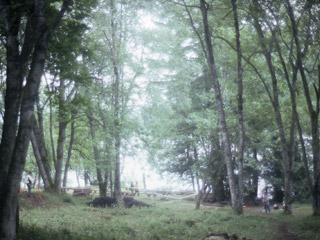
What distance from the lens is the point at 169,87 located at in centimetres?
2606

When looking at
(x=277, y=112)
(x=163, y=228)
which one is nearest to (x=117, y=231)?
(x=163, y=228)

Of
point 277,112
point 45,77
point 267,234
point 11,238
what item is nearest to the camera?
point 11,238

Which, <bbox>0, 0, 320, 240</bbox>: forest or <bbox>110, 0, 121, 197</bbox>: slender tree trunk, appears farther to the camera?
<bbox>110, 0, 121, 197</bbox>: slender tree trunk

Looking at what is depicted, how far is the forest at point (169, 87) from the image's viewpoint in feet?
24.7

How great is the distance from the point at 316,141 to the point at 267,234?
594 centimetres

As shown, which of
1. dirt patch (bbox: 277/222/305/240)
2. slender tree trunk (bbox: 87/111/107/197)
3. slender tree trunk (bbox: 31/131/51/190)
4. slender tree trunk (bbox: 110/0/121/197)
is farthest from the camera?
slender tree trunk (bbox: 87/111/107/197)

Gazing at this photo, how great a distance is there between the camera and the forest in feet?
24.7

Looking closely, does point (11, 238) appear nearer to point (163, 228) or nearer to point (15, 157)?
point (15, 157)

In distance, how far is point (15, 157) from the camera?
6.50 metres

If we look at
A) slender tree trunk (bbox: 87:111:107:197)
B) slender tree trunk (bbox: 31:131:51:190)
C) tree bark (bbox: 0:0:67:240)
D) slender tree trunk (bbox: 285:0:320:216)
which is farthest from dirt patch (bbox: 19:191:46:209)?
slender tree trunk (bbox: 285:0:320:216)

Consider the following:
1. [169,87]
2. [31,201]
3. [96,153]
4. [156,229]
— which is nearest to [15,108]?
[156,229]

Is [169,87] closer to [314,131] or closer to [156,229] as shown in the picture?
[314,131]

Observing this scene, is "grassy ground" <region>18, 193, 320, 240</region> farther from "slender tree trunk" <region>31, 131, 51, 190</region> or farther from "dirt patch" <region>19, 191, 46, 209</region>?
"slender tree trunk" <region>31, 131, 51, 190</region>

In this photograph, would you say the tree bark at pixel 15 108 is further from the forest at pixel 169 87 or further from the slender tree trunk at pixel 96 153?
the slender tree trunk at pixel 96 153
